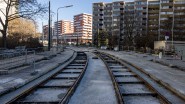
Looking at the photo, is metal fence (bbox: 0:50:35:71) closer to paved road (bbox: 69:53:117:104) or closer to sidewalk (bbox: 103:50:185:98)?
paved road (bbox: 69:53:117:104)

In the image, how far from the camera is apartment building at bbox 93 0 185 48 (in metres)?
111

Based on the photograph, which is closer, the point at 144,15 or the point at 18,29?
the point at 18,29

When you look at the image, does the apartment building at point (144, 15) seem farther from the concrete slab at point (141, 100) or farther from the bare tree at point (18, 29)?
the concrete slab at point (141, 100)

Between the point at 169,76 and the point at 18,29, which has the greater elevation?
the point at 18,29

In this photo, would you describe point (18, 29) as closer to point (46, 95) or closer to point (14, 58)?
Answer: point (14, 58)

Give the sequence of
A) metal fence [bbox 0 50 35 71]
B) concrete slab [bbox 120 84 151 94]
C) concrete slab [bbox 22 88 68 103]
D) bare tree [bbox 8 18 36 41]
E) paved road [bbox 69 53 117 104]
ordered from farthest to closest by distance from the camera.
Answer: bare tree [bbox 8 18 36 41] → metal fence [bbox 0 50 35 71] → concrete slab [bbox 120 84 151 94] → concrete slab [bbox 22 88 68 103] → paved road [bbox 69 53 117 104]

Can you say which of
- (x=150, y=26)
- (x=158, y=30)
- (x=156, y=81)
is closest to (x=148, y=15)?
(x=150, y=26)

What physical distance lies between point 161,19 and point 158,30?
9.47m

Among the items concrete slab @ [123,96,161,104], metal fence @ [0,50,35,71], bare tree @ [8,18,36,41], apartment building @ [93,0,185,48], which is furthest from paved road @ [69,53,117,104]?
apartment building @ [93,0,185,48]

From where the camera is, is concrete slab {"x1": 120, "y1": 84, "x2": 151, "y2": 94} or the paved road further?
concrete slab {"x1": 120, "y1": 84, "x2": 151, "y2": 94}

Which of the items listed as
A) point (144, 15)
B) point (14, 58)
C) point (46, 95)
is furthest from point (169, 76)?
point (144, 15)

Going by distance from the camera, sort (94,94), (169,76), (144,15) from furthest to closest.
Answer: (144,15) < (169,76) < (94,94)

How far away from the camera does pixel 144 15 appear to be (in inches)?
5037

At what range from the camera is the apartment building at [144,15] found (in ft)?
364
